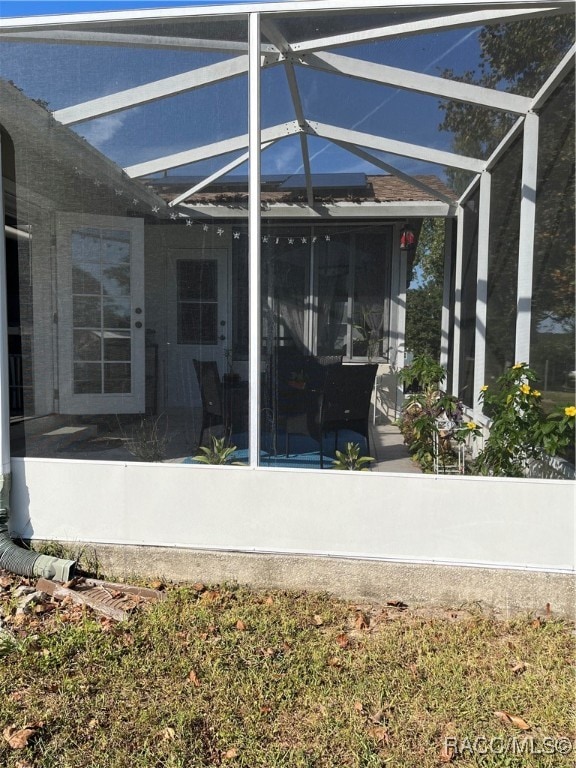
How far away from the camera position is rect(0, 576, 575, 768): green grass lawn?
5.69 feet

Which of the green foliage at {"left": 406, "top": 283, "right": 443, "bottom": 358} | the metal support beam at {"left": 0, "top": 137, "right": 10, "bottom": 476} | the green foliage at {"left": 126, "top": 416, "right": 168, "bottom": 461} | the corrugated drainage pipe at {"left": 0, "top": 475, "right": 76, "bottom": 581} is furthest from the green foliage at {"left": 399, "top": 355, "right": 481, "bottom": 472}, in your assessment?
the metal support beam at {"left": 0, "top": 137, "right": 10, "bottom": 476}

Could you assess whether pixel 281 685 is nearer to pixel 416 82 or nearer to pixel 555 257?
pixel 555 257

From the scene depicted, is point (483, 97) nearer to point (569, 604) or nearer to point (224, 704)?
point (569, 604)

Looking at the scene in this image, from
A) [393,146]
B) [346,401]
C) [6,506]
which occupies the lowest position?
[6,506]

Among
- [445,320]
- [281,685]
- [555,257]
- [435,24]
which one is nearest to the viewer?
[281,685]

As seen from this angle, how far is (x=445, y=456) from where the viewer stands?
289cm

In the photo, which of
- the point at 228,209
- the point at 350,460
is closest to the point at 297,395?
the point at 350,460

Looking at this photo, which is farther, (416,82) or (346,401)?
(346,401)

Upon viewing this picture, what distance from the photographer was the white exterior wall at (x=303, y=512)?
8.44 feet

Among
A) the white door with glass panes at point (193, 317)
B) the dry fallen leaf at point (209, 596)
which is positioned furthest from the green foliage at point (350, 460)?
the dry fallen leaf at point (209, 596)

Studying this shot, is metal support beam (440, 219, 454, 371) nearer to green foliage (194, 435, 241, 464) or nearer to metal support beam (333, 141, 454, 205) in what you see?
metal support beam (333, 141, 454, 205)

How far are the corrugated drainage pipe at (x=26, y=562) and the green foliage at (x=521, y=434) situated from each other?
2268mm

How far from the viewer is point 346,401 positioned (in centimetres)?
310

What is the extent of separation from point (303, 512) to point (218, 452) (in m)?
0.57
